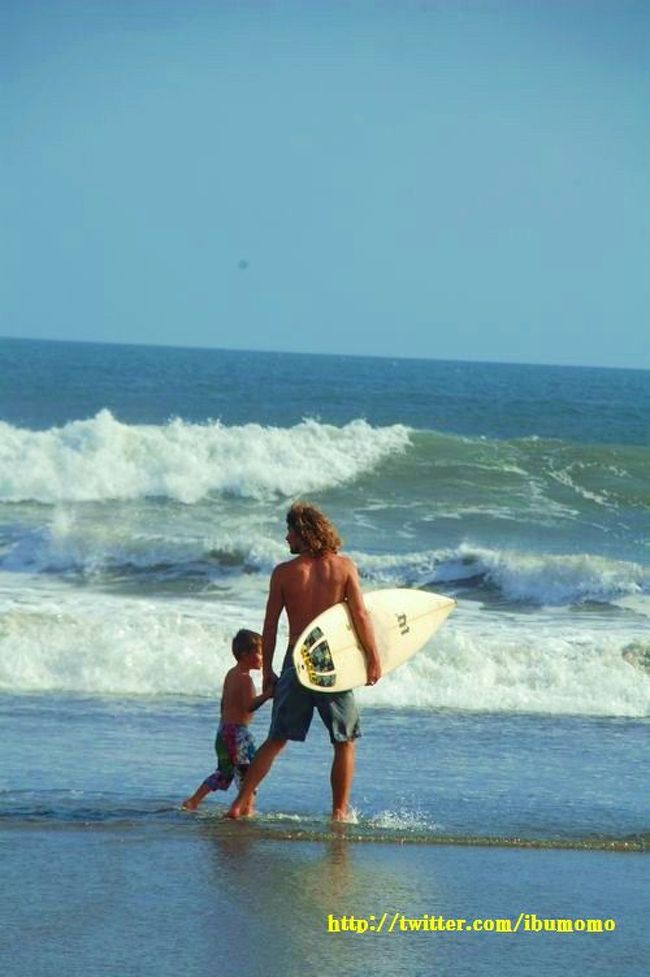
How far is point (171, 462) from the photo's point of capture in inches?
942

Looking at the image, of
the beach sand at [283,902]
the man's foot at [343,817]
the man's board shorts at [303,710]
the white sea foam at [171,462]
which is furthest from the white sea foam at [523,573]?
the beach sand at [283,902]

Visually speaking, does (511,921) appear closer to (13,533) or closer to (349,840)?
(349,840)

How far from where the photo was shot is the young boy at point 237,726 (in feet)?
23.5

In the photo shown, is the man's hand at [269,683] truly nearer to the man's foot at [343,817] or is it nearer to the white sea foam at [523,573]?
the man's foot at [343,817]

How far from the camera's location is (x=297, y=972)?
16.0 ft

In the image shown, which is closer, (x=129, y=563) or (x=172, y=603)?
(x=172, y=603)

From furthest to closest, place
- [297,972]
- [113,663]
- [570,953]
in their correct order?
1. [113,663]
2. [570,953]
3. [297,972]

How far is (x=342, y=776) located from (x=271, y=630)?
689mm

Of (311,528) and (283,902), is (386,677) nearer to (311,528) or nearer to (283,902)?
(311,528)

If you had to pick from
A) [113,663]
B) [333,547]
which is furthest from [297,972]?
[113,663]

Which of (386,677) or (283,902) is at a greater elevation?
(283,902)

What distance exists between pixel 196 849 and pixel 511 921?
1.39 m

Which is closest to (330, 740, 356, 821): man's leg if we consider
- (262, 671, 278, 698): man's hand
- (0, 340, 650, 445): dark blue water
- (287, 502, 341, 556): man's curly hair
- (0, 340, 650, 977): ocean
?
(0, 340, 650, 977): ocean

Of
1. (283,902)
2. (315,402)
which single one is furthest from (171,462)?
(315,402)
